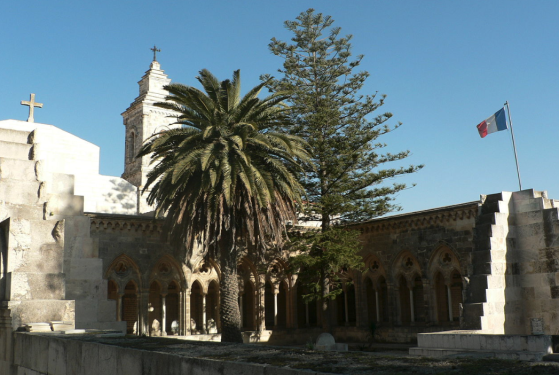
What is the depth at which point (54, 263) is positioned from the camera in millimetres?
8906

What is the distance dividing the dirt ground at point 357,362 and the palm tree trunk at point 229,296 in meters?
10.9

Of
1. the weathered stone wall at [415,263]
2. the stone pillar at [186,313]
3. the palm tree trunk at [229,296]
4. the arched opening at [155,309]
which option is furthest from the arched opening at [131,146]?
the palm tree trunk at [229,296]

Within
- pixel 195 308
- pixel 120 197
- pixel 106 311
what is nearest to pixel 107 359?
pixel 106 311

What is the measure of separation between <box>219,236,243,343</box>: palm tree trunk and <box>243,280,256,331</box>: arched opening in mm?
5742

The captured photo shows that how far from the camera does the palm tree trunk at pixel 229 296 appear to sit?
15641 mm

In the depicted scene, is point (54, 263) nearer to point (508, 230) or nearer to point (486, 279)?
point (486, 279)

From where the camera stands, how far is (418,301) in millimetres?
20547

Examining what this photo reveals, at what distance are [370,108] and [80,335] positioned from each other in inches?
624

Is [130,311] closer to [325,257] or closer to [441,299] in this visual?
Answer: [325,257]

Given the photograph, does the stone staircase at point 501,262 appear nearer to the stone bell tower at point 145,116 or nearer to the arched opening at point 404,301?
the arched opening at point 404,301

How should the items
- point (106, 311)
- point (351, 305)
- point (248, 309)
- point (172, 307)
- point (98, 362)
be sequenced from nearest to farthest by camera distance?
point (98, 362)
point (106, 311)
point (172, 307)
point (248, 309)
point (351, 305)

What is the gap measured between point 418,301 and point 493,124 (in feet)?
21.8

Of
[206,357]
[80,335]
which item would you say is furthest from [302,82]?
[206,357]

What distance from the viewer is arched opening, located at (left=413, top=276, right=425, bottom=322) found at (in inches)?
787
